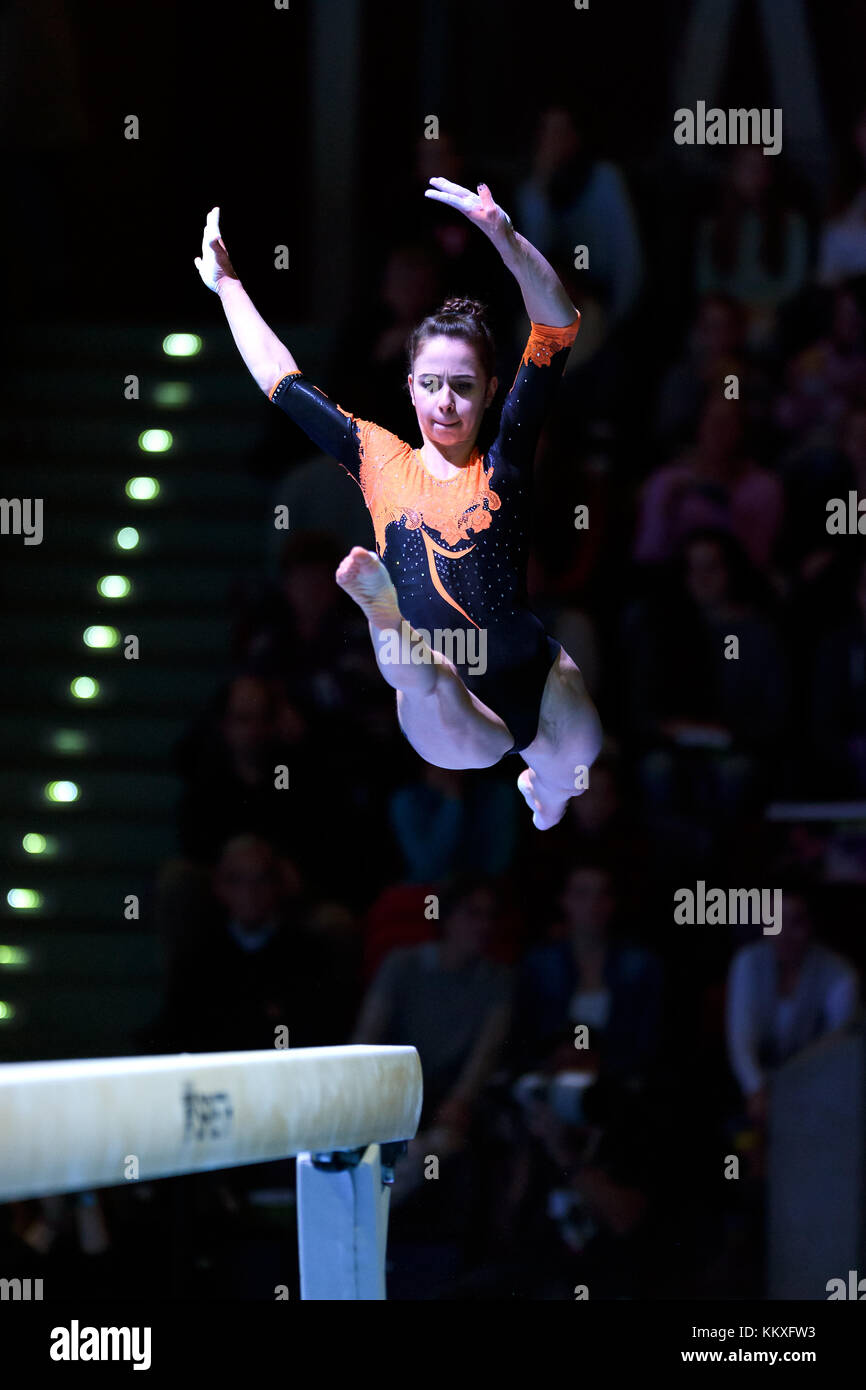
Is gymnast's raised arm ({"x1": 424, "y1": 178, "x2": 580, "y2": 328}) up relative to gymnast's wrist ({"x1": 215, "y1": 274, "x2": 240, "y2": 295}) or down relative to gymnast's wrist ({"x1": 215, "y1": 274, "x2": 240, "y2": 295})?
down

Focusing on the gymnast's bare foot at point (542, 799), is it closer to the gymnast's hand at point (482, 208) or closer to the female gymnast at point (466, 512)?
the female gymnast at point (466, 512)

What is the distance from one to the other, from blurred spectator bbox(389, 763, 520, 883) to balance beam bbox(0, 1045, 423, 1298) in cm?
201

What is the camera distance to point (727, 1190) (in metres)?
5.07

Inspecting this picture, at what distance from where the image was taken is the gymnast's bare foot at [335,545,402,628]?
3.03m

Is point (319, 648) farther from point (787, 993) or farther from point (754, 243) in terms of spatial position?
point (754, 243)

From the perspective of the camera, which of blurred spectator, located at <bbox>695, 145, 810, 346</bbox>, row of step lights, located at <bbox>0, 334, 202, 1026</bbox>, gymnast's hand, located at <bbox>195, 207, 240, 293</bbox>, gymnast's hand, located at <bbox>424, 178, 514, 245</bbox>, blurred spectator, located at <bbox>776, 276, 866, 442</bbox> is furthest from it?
blurred spectator, located at <bbox>695, 145, 810, 346</bbox>

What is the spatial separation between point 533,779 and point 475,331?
1.08m

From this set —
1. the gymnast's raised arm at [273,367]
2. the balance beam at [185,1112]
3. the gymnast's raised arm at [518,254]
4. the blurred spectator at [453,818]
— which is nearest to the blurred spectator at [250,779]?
the blurred spectator at [453,818]

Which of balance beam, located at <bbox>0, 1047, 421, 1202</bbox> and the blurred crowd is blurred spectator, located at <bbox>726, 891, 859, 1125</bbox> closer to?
the blurred crowd

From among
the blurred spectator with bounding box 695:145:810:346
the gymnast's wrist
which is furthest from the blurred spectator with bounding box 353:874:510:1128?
the blurred spectator with bounding box 695:145:810:346

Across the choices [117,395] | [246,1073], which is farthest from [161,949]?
[246,1073]

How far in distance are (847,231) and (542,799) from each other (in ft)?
11.5

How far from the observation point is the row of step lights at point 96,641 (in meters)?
5.84
